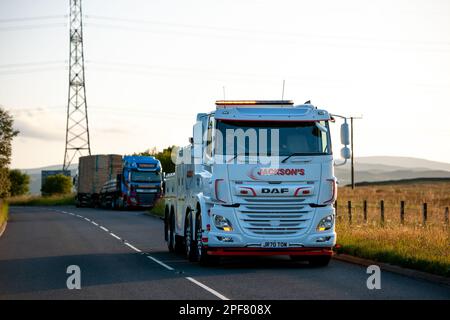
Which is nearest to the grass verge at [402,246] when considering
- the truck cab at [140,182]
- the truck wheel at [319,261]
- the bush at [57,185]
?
the truck wheel at [319,261]

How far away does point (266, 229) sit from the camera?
18188 millimetres

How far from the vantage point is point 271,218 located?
18.2 metres

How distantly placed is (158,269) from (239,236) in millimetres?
1838

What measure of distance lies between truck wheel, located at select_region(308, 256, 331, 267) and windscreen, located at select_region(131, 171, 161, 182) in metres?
40.7

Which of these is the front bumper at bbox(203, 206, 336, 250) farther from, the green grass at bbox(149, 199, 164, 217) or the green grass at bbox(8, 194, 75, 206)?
the green grass at bbox(8, 194, 75, 206)

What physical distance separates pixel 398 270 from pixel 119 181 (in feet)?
147

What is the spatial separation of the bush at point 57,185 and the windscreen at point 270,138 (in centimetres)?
13660

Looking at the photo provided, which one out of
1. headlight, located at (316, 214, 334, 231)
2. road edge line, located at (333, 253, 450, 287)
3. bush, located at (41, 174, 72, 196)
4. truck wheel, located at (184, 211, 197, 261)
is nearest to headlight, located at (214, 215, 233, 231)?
truck wheel, located at (184, 211, 197, 261)

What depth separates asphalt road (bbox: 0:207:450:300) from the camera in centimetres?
1404

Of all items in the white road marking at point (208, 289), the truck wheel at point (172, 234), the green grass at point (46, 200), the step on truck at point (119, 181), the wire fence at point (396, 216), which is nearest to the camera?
the white road marking at point (208, 289)

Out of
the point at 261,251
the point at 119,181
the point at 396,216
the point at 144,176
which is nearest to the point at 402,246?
the point at 261,251

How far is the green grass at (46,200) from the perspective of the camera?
292 feet

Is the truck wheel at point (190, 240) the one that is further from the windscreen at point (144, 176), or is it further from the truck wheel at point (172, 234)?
the windscreen at point (144, 176)

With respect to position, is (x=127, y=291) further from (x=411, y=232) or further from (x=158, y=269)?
(x=411, y=232)
